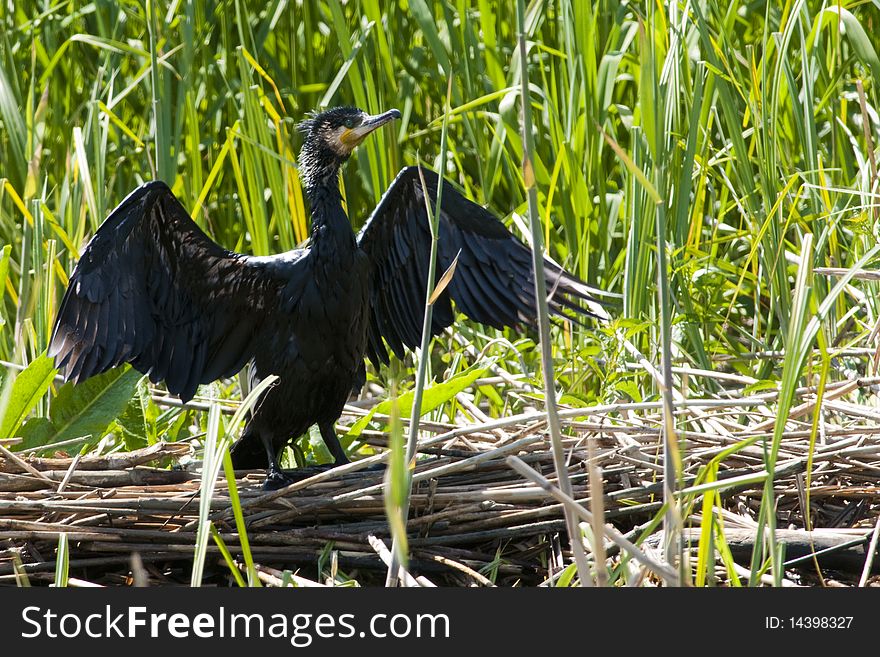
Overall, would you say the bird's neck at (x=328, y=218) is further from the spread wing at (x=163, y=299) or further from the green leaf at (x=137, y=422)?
the green leaf at (x=137, y=422)

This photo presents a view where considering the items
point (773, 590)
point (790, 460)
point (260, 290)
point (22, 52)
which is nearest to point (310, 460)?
point (260, 290)

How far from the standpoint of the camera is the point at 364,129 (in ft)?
9.43

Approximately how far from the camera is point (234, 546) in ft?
7.80

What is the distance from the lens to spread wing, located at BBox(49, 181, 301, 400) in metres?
2.70

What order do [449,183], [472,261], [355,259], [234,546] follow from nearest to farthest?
[234,546] → [355,259] → [472,261] → [449,183]

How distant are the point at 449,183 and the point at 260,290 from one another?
75 cm

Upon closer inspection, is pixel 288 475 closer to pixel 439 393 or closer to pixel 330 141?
pixel 439 393

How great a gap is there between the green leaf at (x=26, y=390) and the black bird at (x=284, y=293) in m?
0.23

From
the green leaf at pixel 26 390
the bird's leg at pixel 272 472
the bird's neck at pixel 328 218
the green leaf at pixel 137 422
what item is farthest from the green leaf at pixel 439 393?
the green leaf at pixel 26 390

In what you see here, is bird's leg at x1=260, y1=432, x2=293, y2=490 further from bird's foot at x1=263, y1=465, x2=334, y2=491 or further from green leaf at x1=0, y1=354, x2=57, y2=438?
green leaf at x1=0, y1=354, x2=57, y2=438

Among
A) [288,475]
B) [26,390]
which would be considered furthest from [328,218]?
[26,390]

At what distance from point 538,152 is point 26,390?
180 centimetres

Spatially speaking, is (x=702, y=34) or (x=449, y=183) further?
(x=449, y=183)

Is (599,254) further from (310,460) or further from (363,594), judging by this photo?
(363,594)
